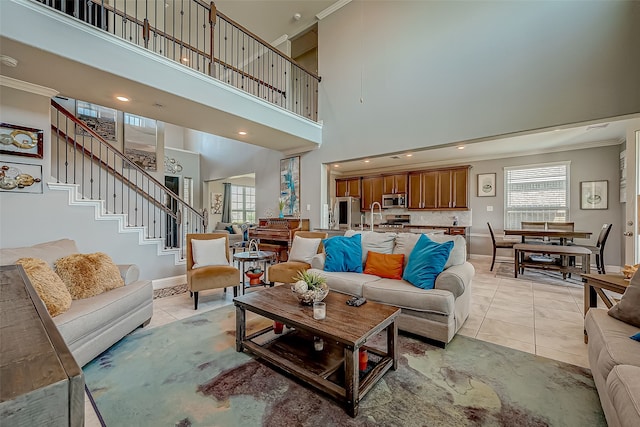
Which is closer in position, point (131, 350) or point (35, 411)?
point (35, 411)

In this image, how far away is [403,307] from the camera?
2479 mm

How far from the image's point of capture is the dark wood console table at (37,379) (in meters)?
0.40

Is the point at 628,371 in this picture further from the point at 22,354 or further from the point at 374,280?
the point at 22,354

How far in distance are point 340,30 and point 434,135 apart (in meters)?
3.07

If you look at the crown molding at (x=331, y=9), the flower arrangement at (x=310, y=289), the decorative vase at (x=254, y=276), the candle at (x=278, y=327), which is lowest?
the candle at (x=278, y=327)

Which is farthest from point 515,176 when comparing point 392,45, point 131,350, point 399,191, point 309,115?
point 131,350

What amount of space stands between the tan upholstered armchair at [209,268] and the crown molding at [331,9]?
196 inches

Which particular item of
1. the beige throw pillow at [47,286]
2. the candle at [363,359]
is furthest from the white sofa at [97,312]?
the candle at [363,359]

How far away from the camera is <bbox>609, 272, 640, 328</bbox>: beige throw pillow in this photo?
1.63 meters

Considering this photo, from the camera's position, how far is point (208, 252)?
11.8ft

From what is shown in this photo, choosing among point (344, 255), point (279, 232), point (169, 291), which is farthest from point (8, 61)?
point (279, 232)

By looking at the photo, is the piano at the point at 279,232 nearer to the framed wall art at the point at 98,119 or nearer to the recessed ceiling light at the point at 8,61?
the framed wall art at the point at 98,119

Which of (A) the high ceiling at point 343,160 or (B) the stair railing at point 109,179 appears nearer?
(B) the stair railing at point 109,179

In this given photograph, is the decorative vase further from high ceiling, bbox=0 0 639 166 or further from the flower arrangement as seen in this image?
high ceiling, bbox=0 0 639 166
